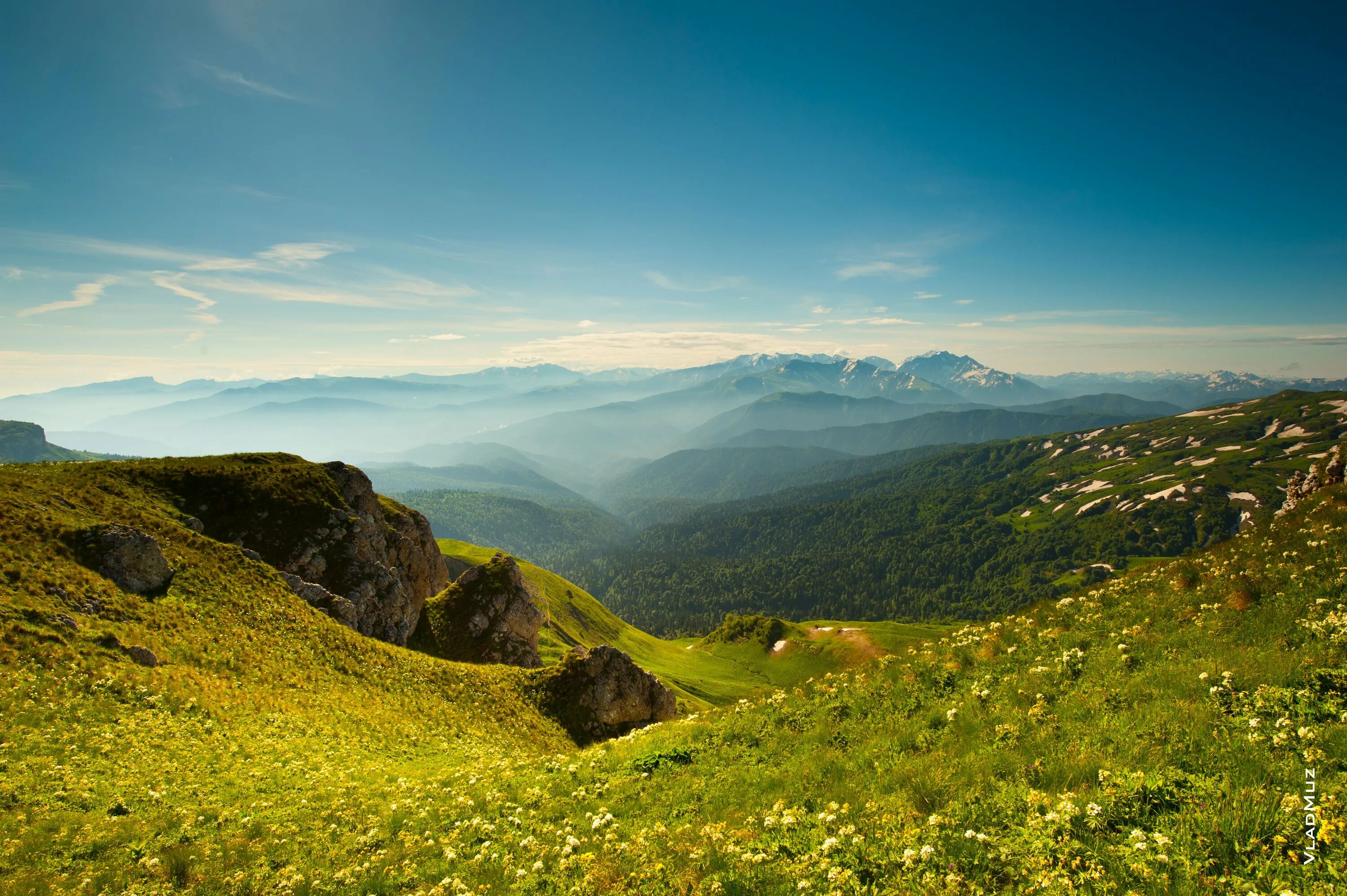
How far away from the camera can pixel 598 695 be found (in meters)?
36.7

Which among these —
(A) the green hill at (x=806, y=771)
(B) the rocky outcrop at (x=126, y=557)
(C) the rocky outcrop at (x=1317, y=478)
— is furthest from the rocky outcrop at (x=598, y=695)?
(C) the rocky outcrop at (x=1317, y=478)

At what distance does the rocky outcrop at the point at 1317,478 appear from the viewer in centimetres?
2956

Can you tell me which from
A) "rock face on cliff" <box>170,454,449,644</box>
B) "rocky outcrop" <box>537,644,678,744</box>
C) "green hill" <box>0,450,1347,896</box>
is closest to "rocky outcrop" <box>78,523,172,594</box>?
"green hill" <box>0,450,1347,896</box>

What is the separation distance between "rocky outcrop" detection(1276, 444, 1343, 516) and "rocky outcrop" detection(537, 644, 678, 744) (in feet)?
129

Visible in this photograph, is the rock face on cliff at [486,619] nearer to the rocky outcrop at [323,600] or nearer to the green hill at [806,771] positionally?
the rocky outcrop at [323,600]

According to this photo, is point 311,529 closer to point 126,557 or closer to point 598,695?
point 126,557

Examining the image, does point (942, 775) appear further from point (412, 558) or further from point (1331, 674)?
point (412, 558)

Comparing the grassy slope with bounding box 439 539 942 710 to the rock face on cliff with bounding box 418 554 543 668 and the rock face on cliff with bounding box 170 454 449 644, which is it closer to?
the rock face on cliff with bounding box 418 554 543 668

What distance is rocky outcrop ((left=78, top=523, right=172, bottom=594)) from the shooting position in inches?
1098

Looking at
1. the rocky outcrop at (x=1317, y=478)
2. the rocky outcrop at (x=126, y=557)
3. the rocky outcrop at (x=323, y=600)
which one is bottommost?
the rocky outcrop at (x=323, y=600)

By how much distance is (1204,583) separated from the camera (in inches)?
588

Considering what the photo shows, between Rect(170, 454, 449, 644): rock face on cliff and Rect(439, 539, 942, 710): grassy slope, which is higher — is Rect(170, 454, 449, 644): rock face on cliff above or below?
above

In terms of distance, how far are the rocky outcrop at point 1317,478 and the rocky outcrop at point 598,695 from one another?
39.4 metres

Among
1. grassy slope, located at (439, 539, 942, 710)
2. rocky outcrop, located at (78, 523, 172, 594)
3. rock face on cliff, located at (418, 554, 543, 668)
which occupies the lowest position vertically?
grassy slope, located at (439, 539, 942, 710)
